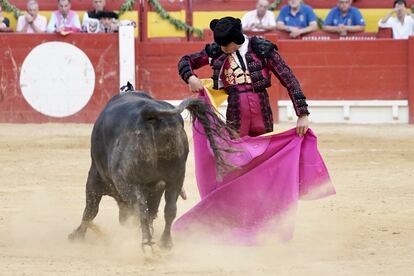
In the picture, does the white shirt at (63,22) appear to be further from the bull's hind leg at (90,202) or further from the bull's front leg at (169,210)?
the bull's front leg at (169,210)

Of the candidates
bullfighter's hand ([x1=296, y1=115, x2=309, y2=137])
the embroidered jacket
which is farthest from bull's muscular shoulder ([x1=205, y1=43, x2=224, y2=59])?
bullfighter's hand ([x1=296, y1=115, x2=309, y2=137])

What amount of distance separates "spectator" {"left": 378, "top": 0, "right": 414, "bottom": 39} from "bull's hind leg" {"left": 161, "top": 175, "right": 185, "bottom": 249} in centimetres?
718

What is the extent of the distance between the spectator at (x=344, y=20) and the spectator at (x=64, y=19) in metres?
2.91

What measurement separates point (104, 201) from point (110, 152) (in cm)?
204

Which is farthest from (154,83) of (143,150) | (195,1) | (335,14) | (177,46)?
(143,150)

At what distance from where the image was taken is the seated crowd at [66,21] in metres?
11.9

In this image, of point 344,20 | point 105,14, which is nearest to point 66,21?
point 105,14

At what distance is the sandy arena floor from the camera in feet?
16.5

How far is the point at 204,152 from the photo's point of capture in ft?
19.2

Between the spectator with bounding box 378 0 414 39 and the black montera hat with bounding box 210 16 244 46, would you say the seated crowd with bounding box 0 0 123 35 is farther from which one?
the black montera hat with bounding box 210 16 244 46

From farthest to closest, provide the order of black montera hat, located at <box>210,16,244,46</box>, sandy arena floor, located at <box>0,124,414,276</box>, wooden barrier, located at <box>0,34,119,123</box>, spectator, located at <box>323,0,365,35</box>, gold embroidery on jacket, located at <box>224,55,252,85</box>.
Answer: spectator, located at <box>323,0,365,35</box>
wooden barrier, located at <box>0,34,119,123</box>
gold embroidery on jacket, located at <box>224,55,252,85</box>
black montera hat, located at <box>210,16,244,46</box>
sandy arena floor, located at <box>0,124,414,276</box>

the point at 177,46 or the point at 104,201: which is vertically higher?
the point at 177,46

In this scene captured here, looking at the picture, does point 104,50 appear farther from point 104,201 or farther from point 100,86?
point 104,201

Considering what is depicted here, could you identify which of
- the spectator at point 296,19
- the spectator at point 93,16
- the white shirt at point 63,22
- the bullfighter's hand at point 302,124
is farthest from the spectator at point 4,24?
the bullfighter's hand at point 302,124
